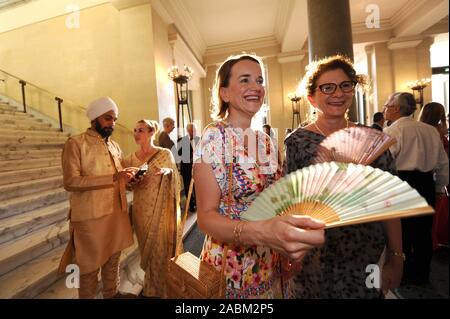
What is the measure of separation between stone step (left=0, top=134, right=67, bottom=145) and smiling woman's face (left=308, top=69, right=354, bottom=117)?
5255 mm

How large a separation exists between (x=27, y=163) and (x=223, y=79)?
172 inches

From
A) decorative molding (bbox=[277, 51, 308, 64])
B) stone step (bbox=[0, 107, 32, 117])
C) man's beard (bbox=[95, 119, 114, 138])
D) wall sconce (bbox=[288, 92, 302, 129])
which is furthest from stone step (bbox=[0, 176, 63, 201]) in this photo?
decorative molding (bbox=[277, 51, 308, 64])

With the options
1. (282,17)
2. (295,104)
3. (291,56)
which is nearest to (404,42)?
(291,56)

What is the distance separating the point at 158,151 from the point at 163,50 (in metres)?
4.17

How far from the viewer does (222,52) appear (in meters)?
9.63

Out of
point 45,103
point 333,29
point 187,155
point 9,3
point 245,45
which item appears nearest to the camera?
point 333,29

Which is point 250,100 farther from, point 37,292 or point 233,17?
point 233,17

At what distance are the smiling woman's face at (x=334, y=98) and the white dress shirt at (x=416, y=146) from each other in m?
0.43

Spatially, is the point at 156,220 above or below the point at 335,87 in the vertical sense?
below

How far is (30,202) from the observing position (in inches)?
120

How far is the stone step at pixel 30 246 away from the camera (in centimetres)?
210

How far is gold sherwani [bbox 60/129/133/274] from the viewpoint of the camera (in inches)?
75.2

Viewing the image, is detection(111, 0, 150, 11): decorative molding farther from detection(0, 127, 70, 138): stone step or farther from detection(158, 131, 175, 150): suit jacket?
detection(0, 127, 70, 138): stone step

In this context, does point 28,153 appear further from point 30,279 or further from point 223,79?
point 223,79
